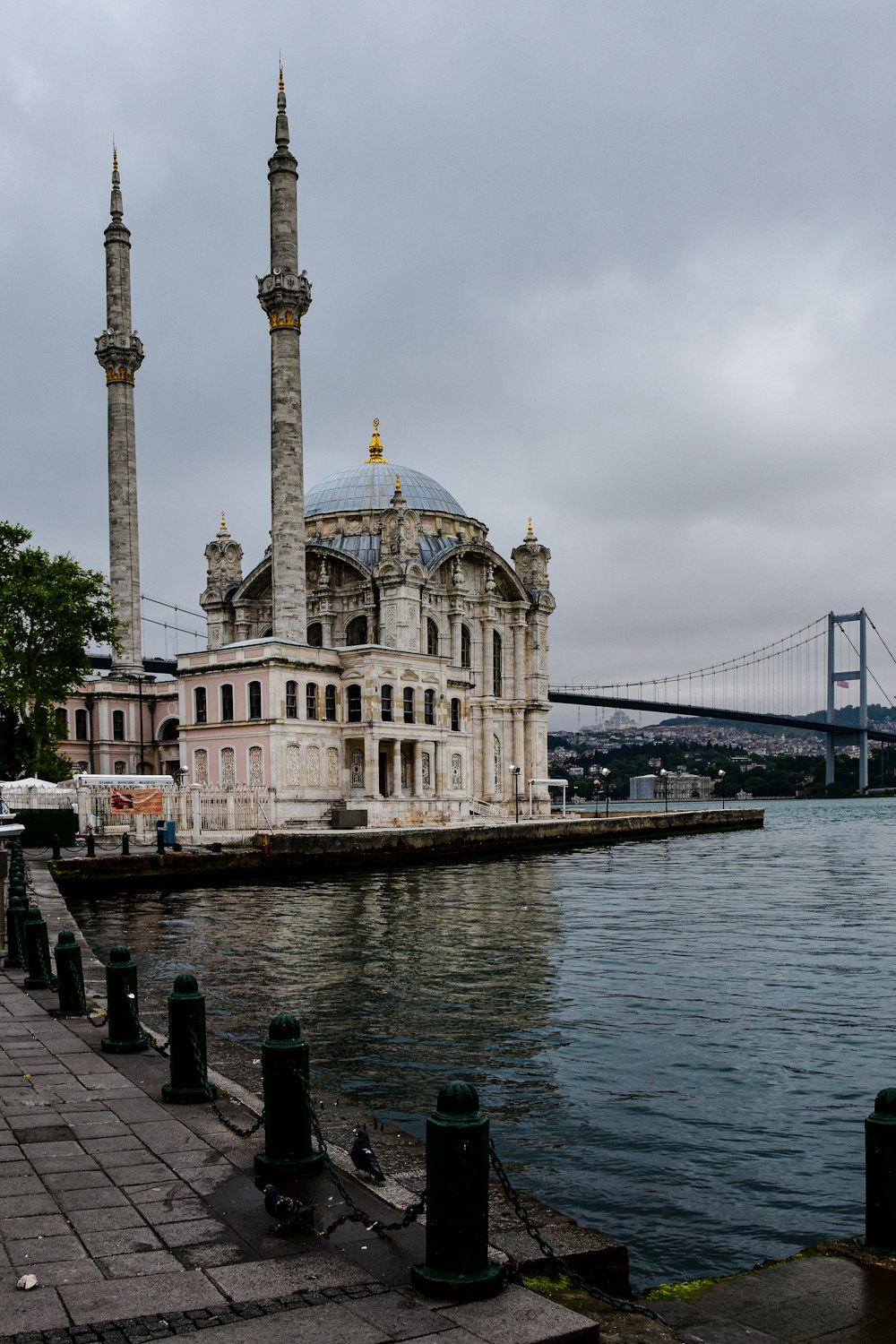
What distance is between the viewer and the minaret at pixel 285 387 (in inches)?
1761

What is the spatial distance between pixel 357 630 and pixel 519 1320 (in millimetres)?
52301

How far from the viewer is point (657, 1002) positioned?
13.7 meters

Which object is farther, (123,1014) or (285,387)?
(285,387)

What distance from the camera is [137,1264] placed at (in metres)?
4.68

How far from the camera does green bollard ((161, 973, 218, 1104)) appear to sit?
708 centimetres

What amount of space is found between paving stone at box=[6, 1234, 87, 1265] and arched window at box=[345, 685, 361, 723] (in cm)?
4087

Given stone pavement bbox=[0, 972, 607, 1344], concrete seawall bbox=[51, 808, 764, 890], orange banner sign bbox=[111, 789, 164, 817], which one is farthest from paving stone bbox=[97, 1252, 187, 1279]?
orange banner sign bbox=[111, 789, 164, 817]

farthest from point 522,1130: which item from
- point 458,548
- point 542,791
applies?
point 542,791

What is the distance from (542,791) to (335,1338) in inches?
2335

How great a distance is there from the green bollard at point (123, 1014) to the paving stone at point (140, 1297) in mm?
3940

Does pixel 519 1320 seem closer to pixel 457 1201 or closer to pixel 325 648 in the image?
pixel 457 1201

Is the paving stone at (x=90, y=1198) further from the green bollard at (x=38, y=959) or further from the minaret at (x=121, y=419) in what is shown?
the minaret at (x=121, y=419)

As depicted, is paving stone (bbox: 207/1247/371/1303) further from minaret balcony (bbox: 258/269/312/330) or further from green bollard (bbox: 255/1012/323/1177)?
minaret balcony (bbox: 258/269/312/330)

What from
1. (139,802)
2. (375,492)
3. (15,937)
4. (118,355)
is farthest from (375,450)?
(15,937)
